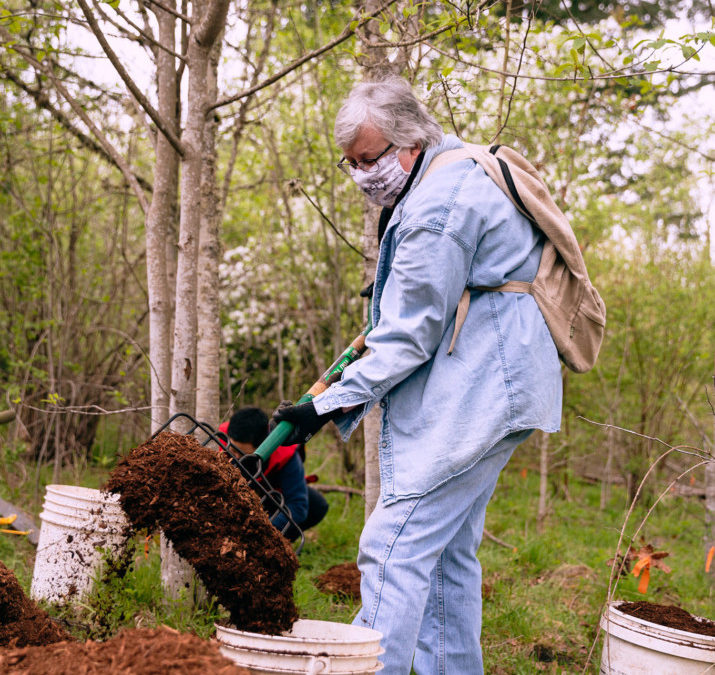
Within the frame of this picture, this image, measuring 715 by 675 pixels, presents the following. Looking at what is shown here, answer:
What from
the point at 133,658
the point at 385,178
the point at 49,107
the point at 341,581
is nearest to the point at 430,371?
the point at 385,178

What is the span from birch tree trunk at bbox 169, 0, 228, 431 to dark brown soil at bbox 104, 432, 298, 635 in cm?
107

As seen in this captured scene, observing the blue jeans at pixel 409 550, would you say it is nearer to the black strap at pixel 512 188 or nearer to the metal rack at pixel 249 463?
the metal rack at pixel 249 463

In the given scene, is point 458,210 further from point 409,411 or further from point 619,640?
point 619,640

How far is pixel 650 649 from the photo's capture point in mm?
2545

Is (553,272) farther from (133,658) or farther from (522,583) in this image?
(522,583)

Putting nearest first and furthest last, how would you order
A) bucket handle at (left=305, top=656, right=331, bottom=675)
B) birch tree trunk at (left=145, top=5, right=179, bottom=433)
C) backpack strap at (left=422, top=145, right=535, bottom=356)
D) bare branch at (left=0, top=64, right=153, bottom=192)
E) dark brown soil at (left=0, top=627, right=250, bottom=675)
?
dark brown soil at (left=0, top=627, right=250, bottom=675), bucket handle at (left=305, top=656, right=331, bottom=675), backpack strap at (left=422, top=145, right=535, bottom=356), birch tree trunk at (left=145, top=5, right=179, bottom=433), bare branch at (left=0, top=64, right=153, bottom=192)

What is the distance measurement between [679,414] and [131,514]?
229 inches

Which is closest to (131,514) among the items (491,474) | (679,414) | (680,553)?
(491,474)

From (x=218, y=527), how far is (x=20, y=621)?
0.68 meters

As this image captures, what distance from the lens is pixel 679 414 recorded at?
6605mm

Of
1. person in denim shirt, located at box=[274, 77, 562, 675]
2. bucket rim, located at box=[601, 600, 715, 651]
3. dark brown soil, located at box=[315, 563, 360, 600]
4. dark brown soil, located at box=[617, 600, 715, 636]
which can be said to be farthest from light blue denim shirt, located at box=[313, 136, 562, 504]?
dark brown soil, located at box=[315, 563, 360, 600]

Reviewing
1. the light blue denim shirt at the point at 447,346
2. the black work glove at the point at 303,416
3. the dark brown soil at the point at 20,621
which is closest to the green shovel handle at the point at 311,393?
the black work glove at the point at 303,416

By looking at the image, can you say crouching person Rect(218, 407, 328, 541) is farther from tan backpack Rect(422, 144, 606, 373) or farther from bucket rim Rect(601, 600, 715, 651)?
tan backpack Rect(422, 144, 606, 373)

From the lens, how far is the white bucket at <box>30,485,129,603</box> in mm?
2934
